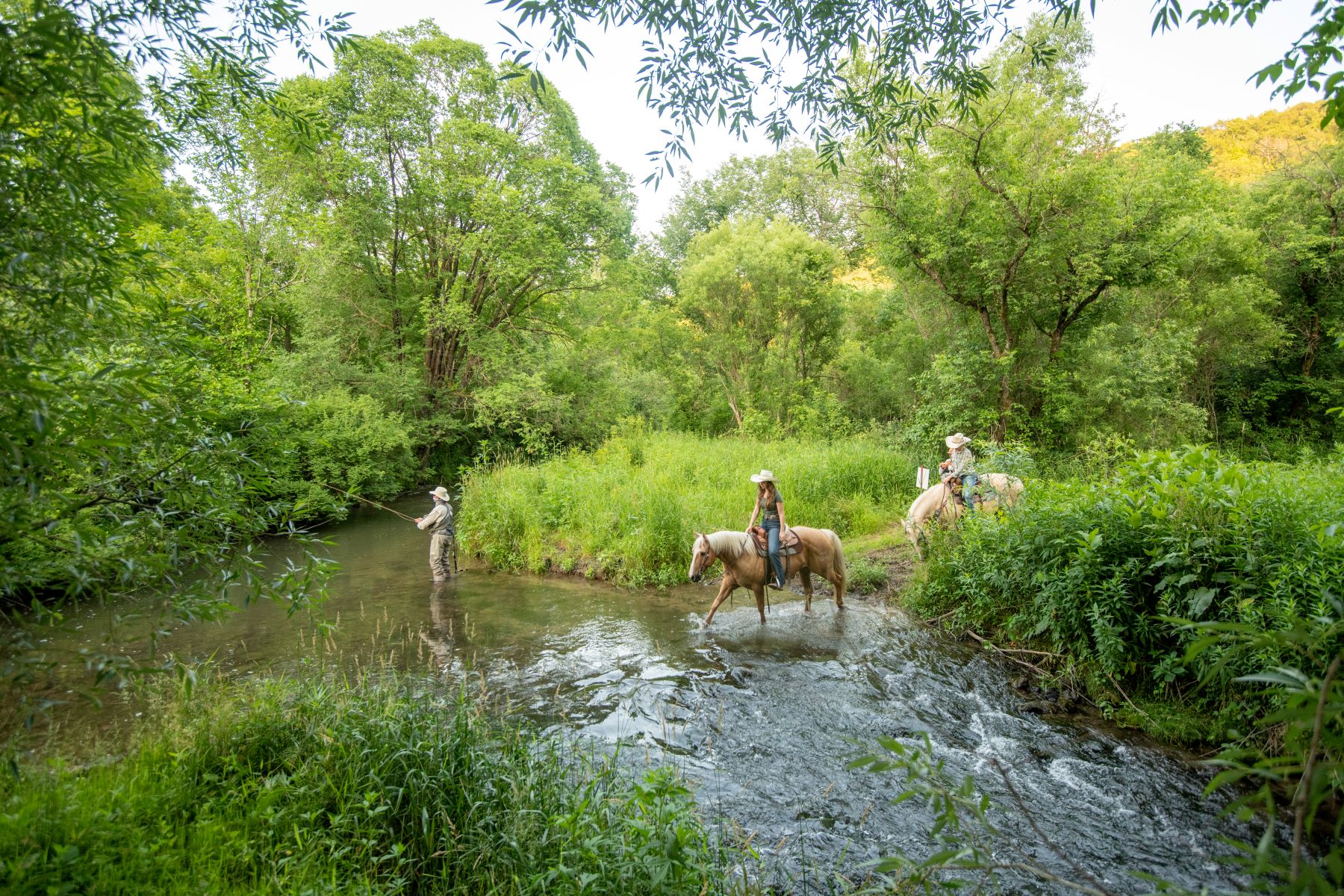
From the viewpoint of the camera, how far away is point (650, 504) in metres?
10.9

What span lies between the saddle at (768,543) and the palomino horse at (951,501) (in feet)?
7.35

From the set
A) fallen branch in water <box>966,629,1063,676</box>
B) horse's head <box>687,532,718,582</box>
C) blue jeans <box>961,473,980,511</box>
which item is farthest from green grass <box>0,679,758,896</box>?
blue jeans <box>961,473,980,511</box>

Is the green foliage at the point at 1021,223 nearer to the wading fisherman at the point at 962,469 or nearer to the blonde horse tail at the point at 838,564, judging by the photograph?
the wading fisherman at the point at 962,469

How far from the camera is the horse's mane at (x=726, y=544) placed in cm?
809

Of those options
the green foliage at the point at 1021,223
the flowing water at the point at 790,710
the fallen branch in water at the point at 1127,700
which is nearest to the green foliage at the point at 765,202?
the green foliage at the point at 1021,223

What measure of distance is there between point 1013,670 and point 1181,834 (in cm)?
235

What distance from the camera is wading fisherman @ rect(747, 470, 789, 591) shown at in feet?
26.7

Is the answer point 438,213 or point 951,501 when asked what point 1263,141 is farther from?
point 438,213

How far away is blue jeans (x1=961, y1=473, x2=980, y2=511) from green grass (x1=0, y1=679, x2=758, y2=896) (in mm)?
6638

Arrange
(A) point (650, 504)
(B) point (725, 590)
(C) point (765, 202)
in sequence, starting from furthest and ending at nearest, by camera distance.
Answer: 1. (C) point (765, 202)
2. (A) point (650, 504)
3. (B) point (725, 590)

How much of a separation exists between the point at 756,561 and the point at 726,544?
0.49 metres

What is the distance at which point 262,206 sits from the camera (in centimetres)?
1666

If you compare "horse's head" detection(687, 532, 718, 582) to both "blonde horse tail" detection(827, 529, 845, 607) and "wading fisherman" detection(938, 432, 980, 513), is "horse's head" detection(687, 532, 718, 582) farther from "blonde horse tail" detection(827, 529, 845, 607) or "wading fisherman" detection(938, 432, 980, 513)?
"wading fisherman" detection(938, 432, 980, 513)

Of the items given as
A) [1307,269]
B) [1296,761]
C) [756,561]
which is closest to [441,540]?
[756,561]
